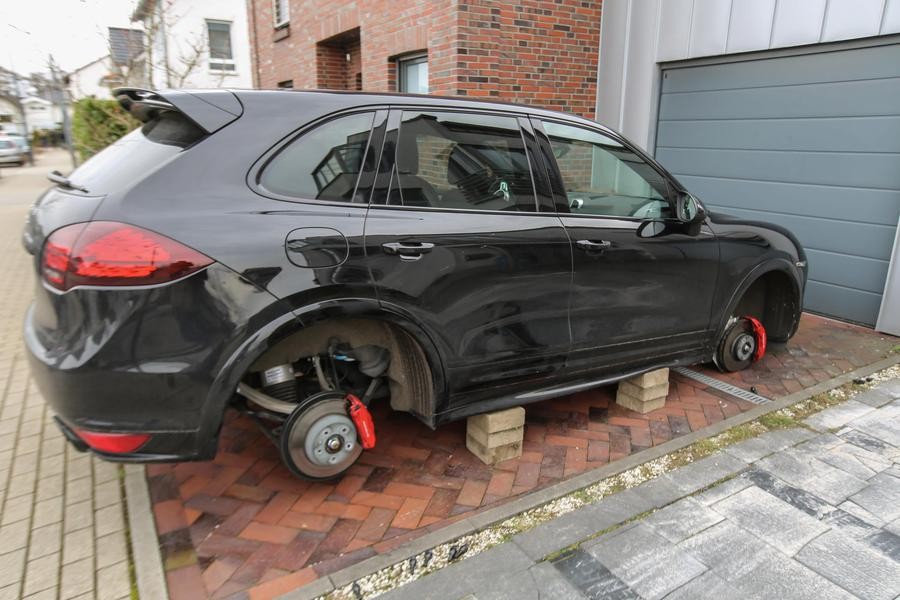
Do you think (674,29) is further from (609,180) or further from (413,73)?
(609,180)

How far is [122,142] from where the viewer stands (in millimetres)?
2684

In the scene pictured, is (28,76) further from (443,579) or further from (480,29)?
(443,579)

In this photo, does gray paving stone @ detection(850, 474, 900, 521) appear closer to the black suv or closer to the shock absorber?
the black suv

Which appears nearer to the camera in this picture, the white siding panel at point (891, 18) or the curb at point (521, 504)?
the curb at point (521, 504)

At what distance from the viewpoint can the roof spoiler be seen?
7.73 ft

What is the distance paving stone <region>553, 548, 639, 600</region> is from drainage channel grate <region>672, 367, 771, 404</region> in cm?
209

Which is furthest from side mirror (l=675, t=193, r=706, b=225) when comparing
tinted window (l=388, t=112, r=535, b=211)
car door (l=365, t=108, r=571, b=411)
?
tinted window (l=388, t=112, r=535, b=211)

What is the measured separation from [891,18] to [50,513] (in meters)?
6.39

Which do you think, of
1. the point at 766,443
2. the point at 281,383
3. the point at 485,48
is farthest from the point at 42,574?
the point at 485,48

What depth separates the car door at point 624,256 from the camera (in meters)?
3.13

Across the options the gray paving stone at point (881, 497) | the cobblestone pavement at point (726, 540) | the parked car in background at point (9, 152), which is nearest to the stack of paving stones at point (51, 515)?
the cobblestone pavement at point (726, 540)

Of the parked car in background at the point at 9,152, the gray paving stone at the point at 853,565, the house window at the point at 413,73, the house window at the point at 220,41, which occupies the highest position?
the house window at the point at 220,41

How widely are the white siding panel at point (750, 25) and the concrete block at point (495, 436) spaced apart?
4569mm

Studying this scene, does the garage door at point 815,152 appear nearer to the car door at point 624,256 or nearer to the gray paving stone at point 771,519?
the car door at point 624,256
